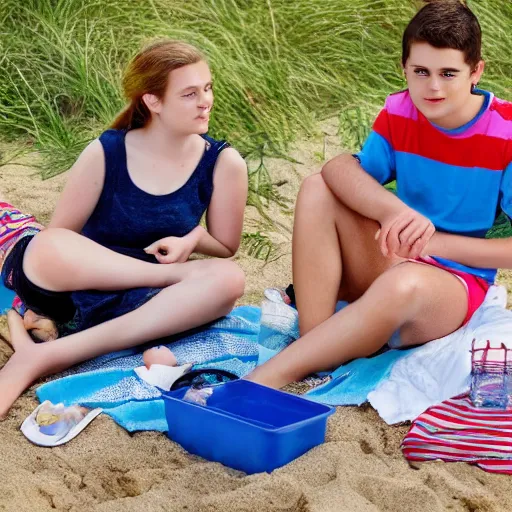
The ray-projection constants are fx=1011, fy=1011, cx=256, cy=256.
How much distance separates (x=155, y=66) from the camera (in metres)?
3.17

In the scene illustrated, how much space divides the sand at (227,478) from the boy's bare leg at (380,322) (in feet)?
0.55

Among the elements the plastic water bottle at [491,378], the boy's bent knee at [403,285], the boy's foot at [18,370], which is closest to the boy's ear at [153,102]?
the boy's foot at [18,370]

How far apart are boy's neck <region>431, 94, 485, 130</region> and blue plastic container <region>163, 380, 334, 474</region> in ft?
2.99

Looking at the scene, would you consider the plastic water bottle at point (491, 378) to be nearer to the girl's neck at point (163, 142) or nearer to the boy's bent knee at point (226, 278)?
the boy's bent knee at point (226, 278)

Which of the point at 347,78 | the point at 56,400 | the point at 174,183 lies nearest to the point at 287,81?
the point at 347,78

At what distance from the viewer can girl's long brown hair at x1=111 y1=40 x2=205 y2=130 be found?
124 inches

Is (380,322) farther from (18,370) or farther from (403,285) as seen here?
(18,370)

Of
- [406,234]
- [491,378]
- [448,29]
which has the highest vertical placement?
[448,29]

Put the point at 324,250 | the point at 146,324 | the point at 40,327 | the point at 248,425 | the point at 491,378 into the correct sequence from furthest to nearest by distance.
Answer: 1. the point at 40,327
2. the point at 146,324
3. the point at 324,250
4. the point at 491,378
5. the point at 248,425

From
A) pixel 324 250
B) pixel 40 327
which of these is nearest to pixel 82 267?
pixel 40 327

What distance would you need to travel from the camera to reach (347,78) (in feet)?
16.8

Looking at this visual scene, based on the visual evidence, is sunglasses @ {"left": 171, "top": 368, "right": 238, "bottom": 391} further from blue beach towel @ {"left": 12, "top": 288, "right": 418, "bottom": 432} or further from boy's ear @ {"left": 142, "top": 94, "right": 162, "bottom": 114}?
boy's ear @ {"left": 142, "top": 94, "right": 162, "bottom": 114}

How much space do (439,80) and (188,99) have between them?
2.71 feet

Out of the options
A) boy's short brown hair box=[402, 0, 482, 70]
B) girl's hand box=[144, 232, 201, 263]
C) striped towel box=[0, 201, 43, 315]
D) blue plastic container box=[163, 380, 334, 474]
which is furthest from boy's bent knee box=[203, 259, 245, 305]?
boy's short brown hair box=[402, 0, 482, 70]
